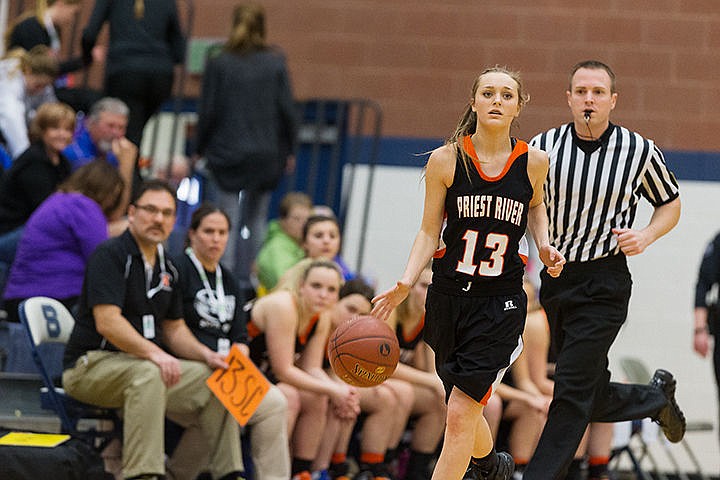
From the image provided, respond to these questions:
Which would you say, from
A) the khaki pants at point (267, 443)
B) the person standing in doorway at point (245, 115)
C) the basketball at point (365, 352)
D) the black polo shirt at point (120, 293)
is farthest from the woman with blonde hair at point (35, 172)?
the basketball at point (365, 352)

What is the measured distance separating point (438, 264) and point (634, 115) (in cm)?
527

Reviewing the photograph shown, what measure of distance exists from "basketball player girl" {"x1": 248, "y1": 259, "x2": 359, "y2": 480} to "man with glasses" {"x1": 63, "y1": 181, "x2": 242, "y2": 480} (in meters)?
0.41

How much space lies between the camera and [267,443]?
616 centimetres

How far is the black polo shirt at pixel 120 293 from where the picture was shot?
5848 mm

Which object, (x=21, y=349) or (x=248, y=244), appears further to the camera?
(x=248, y=244)

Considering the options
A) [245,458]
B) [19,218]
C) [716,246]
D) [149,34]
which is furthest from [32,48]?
[716,246]

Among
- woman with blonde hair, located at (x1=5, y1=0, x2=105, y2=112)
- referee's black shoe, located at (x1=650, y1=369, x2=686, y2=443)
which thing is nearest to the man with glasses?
referee's black shoe, located at (x1=650, y1=369, x2=686, y2=443)

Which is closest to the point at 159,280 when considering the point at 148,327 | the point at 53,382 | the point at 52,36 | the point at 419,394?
the point at 148,327

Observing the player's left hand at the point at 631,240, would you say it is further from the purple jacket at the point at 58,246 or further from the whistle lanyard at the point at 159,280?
the purple jacket at the point at 58,246

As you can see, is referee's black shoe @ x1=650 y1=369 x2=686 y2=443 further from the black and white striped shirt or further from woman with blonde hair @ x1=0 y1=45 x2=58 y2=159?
woman with blonde hair @ x1=0 y1=45 x2=58 y2=159

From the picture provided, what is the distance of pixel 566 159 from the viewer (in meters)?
4.99

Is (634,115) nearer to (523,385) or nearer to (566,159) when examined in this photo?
(523,385)

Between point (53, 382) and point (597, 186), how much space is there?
9.98 ft

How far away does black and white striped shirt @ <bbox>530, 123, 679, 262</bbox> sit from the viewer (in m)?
4.95
